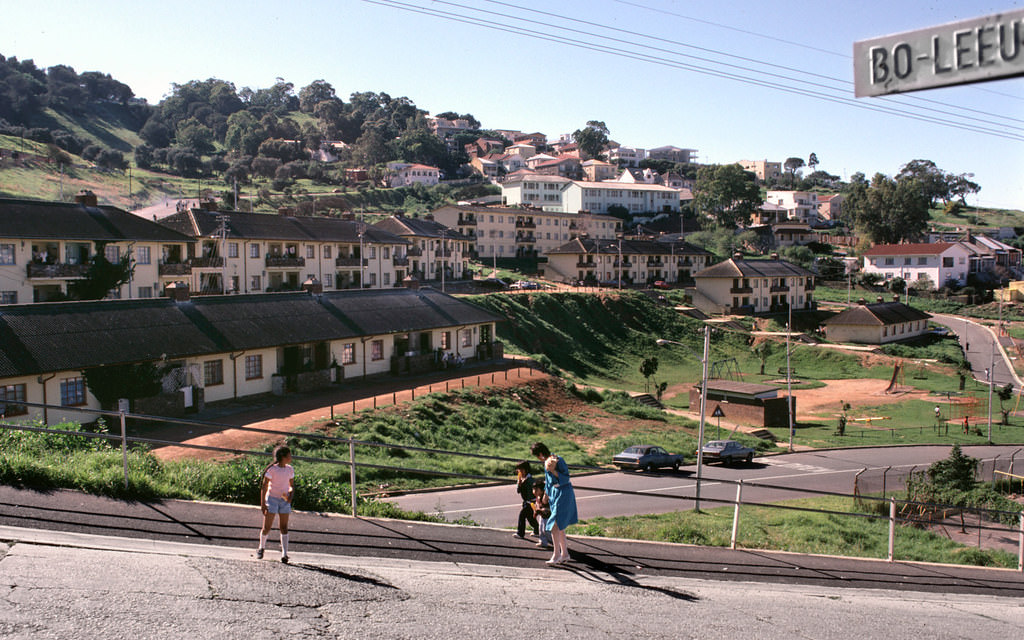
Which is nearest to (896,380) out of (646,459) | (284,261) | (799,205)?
(646,459)

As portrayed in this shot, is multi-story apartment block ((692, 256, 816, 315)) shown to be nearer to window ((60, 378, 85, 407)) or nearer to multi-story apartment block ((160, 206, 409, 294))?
multi-story apartment block ((160, 206, 409, 294))

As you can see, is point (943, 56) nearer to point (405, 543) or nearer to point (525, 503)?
point (405, 543)

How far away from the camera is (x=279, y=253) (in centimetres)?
6197

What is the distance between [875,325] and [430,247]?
4605 centimetres

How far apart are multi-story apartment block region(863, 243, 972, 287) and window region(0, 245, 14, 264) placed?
10592 cm

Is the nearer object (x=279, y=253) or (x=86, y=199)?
(x=86, y=199)

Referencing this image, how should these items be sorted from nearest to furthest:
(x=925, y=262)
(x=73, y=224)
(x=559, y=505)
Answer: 1. (x=559, y=505)
2. (x=73, y=224)
3. (x=925, y=262)

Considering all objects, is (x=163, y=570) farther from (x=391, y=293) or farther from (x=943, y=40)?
(x=391, y=293)

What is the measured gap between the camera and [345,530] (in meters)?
10.5

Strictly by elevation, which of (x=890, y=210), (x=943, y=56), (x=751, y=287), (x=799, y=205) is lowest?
(x=943, y=56)

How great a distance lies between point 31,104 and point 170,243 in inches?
5674

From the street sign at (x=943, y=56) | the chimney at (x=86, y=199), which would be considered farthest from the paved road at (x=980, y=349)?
the chimney at (x=86, y=199)

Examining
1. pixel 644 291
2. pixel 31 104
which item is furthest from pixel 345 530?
pixel 31 104

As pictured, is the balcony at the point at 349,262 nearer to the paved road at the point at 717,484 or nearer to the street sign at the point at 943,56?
the paved road at the point at 717,484
